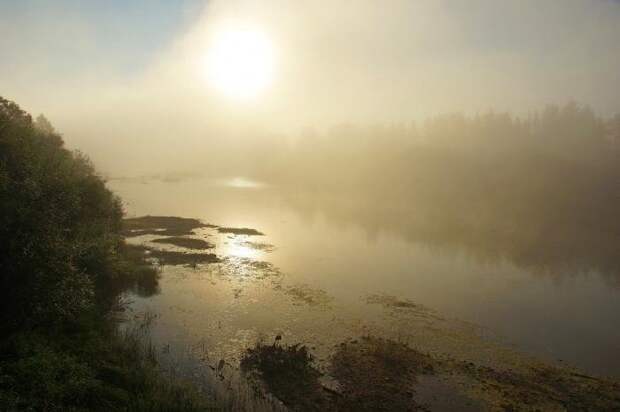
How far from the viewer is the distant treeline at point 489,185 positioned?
68500 mm

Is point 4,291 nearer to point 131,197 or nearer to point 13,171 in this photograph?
point 13,171

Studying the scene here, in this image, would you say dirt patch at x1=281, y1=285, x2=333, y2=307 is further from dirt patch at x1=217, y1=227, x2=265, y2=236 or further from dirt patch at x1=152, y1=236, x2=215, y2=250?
dirt patch at x1=217, y1=227, x2=265, y2=236

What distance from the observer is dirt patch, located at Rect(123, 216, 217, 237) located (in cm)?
6481

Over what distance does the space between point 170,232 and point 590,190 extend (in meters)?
104

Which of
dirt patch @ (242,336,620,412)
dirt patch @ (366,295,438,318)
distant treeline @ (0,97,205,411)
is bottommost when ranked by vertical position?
dirt patch @ (242,336,620,412)

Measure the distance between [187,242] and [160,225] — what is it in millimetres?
14401

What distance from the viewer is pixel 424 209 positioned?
104312 millimetres

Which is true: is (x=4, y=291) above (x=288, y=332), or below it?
above

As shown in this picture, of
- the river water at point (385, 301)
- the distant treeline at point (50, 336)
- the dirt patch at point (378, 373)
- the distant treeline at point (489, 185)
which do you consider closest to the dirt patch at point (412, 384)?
the dirt patch at point (378, 373)

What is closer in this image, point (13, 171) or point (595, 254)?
point (13, 171)

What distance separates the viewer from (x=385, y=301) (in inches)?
1497

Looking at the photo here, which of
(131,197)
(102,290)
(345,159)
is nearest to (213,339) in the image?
(102,290)

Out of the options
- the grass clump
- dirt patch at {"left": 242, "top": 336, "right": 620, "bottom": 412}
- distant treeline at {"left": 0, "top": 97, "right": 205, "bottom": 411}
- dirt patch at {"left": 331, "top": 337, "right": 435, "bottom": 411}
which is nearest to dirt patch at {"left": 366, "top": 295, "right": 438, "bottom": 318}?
dirt patch at {"left": 331, "top": 337, "right": 435, "bottom": 411}

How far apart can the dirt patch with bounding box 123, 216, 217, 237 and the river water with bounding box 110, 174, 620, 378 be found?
5969mm
